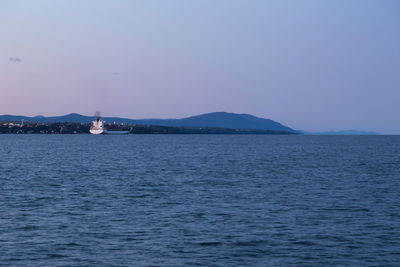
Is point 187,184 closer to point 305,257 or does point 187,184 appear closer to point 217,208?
point 217,208

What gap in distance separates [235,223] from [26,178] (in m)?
32.8

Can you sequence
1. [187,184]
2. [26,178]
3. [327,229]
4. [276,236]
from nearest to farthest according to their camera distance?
[276,236] < [327,229] < [187,184] < [26,178]

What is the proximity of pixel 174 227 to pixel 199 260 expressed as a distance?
20.6ft

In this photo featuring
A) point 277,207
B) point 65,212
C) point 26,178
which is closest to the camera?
point 65,212

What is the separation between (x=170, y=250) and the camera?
2330 centimetres

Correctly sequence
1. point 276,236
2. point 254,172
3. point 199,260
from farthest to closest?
1. point 254,172
2. point 276,236
3. point 199,260

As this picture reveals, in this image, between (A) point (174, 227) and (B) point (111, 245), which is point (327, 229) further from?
(B) point (111, 245)

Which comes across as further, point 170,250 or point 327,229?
point 327,229

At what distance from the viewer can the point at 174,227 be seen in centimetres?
2798

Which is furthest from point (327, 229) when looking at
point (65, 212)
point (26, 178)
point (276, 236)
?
point (26, 178)

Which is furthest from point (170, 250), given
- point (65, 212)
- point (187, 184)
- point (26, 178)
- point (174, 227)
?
point (26, 178)

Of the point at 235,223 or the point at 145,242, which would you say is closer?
the point at 145,242

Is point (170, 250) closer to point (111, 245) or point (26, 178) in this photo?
point (111, 245)

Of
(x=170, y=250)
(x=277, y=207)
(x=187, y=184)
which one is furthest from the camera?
(x=187, y=184)
